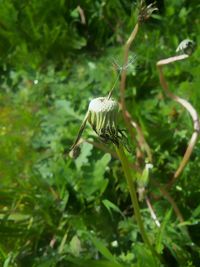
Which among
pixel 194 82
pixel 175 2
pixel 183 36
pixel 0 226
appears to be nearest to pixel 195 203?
pixel 194 82

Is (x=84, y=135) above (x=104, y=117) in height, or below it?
above

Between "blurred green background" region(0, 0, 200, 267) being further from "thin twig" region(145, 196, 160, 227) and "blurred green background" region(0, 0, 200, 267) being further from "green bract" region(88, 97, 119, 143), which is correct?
"green bract" region(88, 97, 119, 143)

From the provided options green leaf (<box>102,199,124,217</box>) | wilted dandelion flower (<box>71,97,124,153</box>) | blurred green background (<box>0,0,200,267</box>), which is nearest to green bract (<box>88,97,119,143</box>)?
wilted dandelion flower (<box>71,97,124,153</box>)

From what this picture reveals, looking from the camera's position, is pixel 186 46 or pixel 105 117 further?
pixel 186 46

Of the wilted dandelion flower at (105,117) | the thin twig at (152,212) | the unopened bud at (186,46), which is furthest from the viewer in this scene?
the thin twig at (152,212)

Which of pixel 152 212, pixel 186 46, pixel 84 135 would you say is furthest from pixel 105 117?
pixel 84 135

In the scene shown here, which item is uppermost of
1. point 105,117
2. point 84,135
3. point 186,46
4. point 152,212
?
point 84,135

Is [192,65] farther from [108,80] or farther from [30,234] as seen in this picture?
[30,234]

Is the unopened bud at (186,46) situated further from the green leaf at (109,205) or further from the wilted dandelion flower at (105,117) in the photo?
the green leaf at (109,205)

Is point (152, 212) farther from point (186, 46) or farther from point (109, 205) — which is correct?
point (186, 46)

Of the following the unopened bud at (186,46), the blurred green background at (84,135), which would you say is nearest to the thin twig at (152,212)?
the blurred green background at (84,135)
